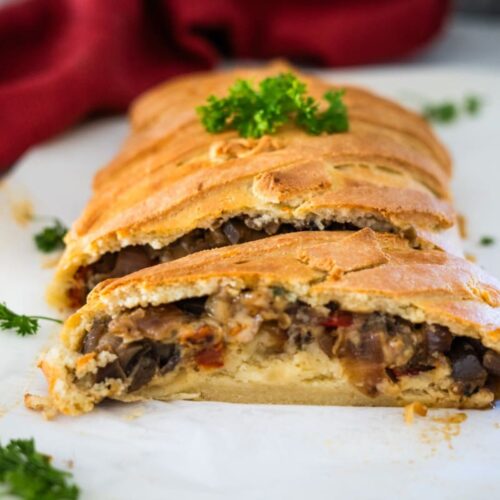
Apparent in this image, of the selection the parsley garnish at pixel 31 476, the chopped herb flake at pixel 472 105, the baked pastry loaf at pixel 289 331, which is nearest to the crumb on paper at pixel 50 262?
the baked pastry loaf at pixel 289 331

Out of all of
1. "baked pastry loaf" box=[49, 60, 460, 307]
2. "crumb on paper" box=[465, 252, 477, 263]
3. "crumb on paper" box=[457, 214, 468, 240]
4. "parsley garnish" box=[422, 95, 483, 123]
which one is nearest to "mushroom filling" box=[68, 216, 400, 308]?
"baked pastry loaf" box=[49, 60, 460, 307]

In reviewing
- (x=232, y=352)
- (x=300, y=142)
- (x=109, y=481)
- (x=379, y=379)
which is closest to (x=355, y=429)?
(x=379, y=379)

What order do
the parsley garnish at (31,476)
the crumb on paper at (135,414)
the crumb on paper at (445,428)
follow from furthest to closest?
the crumb on paper at (135,414) → the crumb on paper at (445,428) → the parsley garnish at (31,476)

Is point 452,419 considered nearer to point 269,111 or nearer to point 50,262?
point 269,111

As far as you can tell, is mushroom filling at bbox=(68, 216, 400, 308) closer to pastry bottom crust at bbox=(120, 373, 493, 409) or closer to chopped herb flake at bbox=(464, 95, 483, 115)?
pastry bottom crust at bbox=(120, 373, 493, 409)

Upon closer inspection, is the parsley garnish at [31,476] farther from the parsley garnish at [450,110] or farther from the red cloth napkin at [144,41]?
the parsley garnish at [450,110]
